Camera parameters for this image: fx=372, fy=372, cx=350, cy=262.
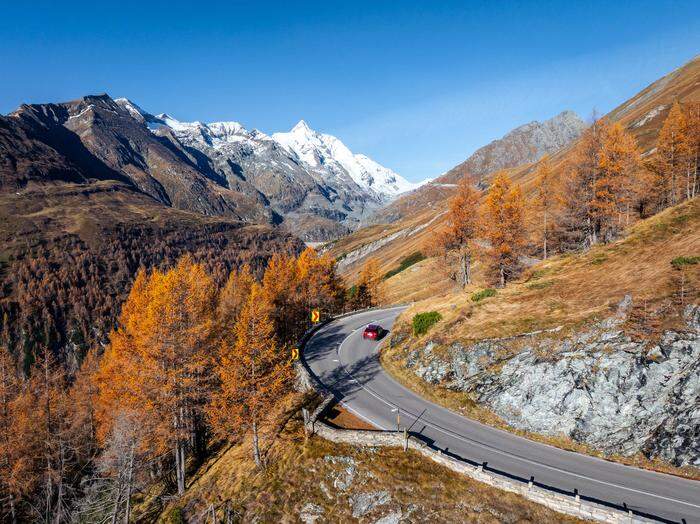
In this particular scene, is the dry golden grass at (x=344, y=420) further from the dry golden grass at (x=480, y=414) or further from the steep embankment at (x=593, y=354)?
the steep embankment at (x=593, y=354)

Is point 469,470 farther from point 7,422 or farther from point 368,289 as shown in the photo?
point 368,289

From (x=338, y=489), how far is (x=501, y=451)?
36.0ft

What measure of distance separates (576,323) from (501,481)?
14.2 meters

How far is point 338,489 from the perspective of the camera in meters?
24.2

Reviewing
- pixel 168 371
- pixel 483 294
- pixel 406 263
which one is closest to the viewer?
pixel 168 371

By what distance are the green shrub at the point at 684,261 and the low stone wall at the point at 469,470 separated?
68.8 ft

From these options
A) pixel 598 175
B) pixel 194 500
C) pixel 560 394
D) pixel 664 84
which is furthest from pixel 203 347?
pixel 664 84

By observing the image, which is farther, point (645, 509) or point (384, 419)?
point (384, 419)

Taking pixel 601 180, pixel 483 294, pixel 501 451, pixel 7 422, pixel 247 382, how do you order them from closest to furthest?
pixel 501 451 → pixel 247 382 → pixel 7 422 → pixel 483 294 → pixel 601 180

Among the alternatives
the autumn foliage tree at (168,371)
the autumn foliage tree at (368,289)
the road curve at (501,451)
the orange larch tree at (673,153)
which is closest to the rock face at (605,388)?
the road curve at (501,451)

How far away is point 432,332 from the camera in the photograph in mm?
38688

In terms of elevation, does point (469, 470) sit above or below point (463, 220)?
below

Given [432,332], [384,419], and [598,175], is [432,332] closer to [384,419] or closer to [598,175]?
[384,419]

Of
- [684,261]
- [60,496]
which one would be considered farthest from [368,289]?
[60,496]
